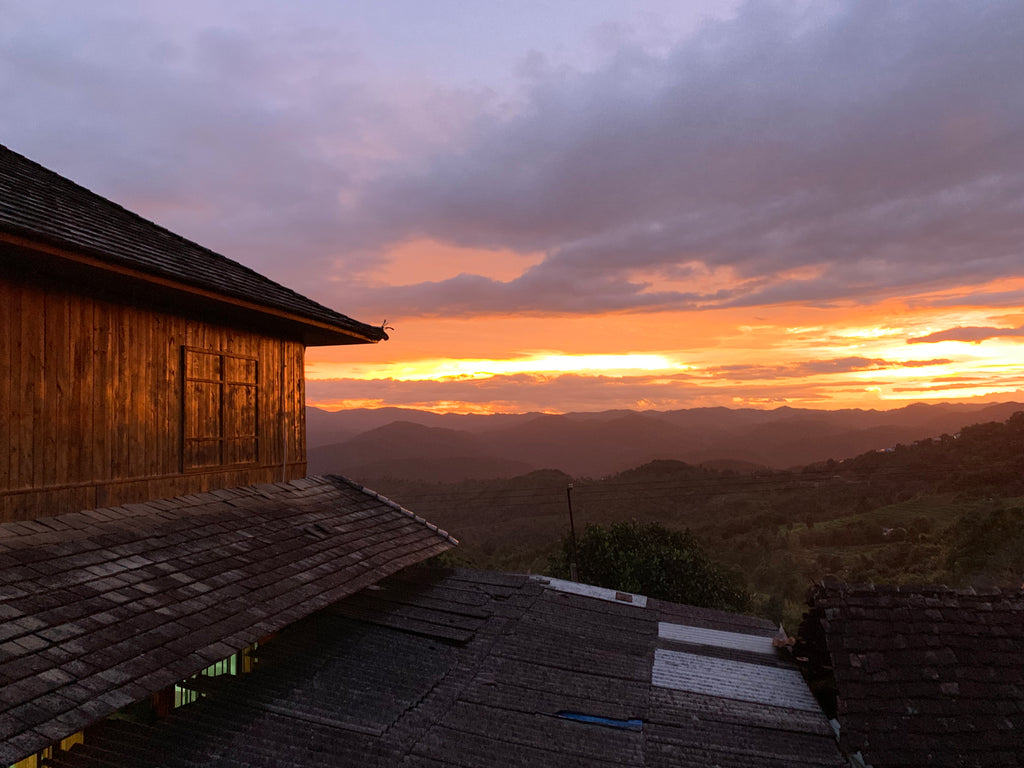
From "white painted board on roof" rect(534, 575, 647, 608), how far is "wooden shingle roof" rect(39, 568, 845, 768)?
70cm

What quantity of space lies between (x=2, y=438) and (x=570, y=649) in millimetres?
7834

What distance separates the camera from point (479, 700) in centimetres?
773

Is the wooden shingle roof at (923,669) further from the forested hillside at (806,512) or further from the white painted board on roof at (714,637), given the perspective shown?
the forested hillside at (806,512)

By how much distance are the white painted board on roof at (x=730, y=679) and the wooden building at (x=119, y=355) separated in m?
7.67

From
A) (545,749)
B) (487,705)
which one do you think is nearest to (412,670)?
(487,705)

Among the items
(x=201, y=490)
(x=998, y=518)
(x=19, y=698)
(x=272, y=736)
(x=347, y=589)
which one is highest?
(x=201, y=490)

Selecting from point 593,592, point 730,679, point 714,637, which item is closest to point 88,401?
point 593,592

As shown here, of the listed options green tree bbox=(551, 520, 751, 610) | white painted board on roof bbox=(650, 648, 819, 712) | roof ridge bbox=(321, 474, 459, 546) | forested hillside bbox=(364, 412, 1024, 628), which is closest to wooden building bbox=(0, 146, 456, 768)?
roof ridge bbox=(321, 474, 459, 546)

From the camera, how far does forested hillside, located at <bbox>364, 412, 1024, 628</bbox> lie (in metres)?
27.9

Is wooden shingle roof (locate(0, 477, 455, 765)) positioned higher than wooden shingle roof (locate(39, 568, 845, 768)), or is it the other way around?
wooden shingle roof (locate(0, 477, 455, 765))

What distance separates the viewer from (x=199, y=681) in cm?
706

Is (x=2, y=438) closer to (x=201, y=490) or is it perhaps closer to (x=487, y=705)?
(x=201, y=490)

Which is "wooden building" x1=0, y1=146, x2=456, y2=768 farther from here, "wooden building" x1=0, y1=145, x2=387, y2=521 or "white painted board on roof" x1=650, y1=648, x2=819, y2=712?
"white painted board on roof" x1=650, y1=648, x2=819, y2=712

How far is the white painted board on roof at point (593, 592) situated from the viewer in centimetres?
1216
